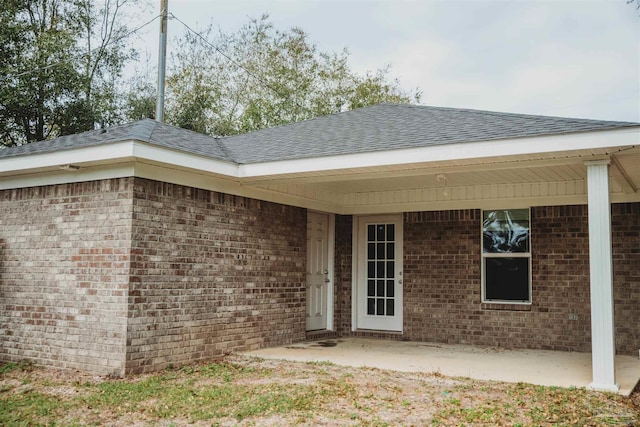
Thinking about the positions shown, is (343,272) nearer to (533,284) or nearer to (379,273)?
(379,273)

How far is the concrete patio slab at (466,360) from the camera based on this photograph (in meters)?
7.19

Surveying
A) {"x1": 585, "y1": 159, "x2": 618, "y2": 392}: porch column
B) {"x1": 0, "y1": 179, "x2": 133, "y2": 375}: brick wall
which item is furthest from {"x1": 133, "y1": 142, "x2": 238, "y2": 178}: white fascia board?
{"x1": 585, "y1": 159, "x2": 618, "y2": 392}: porch column

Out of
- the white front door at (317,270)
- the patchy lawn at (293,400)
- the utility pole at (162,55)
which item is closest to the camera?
the patchy lawn at (293,400)

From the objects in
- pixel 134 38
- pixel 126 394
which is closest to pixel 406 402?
pixel 126 394

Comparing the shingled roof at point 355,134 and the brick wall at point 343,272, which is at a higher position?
the shingled roof at point 355,134

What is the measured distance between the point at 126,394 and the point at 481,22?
976 inches

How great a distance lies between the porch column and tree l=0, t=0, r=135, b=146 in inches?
594

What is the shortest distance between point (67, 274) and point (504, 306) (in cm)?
695

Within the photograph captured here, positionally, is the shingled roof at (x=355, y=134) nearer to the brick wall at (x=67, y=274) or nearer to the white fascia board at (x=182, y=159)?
the white fascia board at (x=182, y=159)

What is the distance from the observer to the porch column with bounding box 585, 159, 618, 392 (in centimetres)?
639

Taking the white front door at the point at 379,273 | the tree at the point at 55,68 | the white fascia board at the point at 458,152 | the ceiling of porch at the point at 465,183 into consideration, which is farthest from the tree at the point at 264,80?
the white fascia board at the point at 458,152

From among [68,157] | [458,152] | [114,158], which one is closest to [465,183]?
[458,152]

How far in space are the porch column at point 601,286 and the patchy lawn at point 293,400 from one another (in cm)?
34

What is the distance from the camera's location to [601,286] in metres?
6.48
